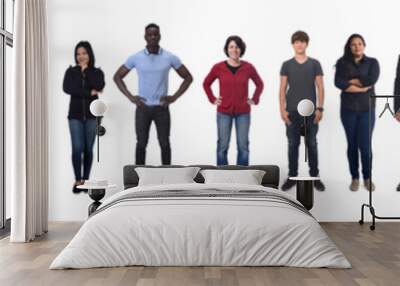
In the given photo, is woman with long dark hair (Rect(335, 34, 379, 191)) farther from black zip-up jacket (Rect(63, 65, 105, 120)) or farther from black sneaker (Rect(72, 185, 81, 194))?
black sneaker (Rect(72, 185, 81, 194))

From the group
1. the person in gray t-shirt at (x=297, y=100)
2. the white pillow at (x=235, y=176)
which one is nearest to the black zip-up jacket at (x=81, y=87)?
the white pillow at (x=235, y=176)

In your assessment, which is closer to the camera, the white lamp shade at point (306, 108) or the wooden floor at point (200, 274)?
the wooden floor at point (200, 274)

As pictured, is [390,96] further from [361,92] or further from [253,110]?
[253,110]

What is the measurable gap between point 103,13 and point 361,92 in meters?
3.56

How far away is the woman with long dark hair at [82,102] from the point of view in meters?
7.37

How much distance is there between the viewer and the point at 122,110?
7367 millimetres

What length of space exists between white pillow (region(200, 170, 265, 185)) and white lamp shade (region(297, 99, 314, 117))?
0.94 meters

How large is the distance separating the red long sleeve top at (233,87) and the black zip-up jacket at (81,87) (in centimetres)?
144

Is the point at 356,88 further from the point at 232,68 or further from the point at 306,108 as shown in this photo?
the point at 232,68

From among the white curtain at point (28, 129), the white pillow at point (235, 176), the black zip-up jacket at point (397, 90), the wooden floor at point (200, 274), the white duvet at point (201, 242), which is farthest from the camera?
the black zip-up jacket at point (397, 90)

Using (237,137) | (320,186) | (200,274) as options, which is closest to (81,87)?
(237,137)

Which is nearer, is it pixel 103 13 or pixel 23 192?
pixel 23 192

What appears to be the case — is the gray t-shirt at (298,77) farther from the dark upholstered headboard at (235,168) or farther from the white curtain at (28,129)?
the white curtain at (28,129)

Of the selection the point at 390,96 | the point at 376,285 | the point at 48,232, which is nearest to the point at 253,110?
the point at 390,96
